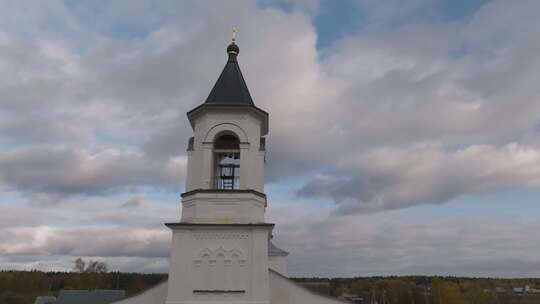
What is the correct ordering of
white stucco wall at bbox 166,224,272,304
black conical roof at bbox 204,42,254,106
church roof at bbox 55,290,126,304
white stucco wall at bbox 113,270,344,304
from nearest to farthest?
white stucco wall at bbox 166,224,272,304, white stucco wall at bbox 113,270,344,304, black conical roof at bbox 204,42,254,106, church roof at bbox 55,290,126,304

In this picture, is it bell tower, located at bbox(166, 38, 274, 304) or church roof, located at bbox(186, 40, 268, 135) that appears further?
church roof, located at bbox(186, 40, 268, 135)

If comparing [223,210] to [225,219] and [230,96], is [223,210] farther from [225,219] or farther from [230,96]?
[230,96]

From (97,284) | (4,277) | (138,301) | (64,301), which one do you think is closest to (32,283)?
(4,277)

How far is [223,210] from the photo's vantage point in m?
15.8

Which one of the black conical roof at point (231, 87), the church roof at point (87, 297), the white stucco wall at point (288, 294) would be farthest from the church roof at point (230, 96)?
the church roof at point (87, 297)

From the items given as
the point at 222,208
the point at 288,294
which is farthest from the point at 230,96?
the point at 288,294

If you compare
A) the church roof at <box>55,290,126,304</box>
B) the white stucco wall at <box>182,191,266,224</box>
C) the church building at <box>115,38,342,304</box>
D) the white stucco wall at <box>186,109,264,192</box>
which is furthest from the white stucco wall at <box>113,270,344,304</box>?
the church roof at <box>55,290,126,304</box>

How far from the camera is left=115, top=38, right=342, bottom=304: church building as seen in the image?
1500 centimetres

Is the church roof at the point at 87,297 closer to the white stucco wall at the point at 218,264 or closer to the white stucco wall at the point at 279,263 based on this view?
the white stucco wall at the point at 279,263

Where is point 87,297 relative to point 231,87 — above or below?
below

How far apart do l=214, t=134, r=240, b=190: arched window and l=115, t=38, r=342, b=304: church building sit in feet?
0.12

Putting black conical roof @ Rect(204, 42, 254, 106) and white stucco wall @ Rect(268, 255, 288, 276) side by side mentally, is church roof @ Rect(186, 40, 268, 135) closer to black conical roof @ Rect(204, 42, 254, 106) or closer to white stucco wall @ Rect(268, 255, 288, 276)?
black conical roof @ Rect(204, 42, 254, 106)

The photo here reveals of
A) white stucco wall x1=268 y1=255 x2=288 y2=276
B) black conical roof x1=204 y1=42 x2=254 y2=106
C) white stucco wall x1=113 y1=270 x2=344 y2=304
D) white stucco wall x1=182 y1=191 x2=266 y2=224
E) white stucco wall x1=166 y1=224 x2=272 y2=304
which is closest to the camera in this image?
white stucco wall x1=166 y1=224 x2=272 y2=304

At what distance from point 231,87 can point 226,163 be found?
2.81m
